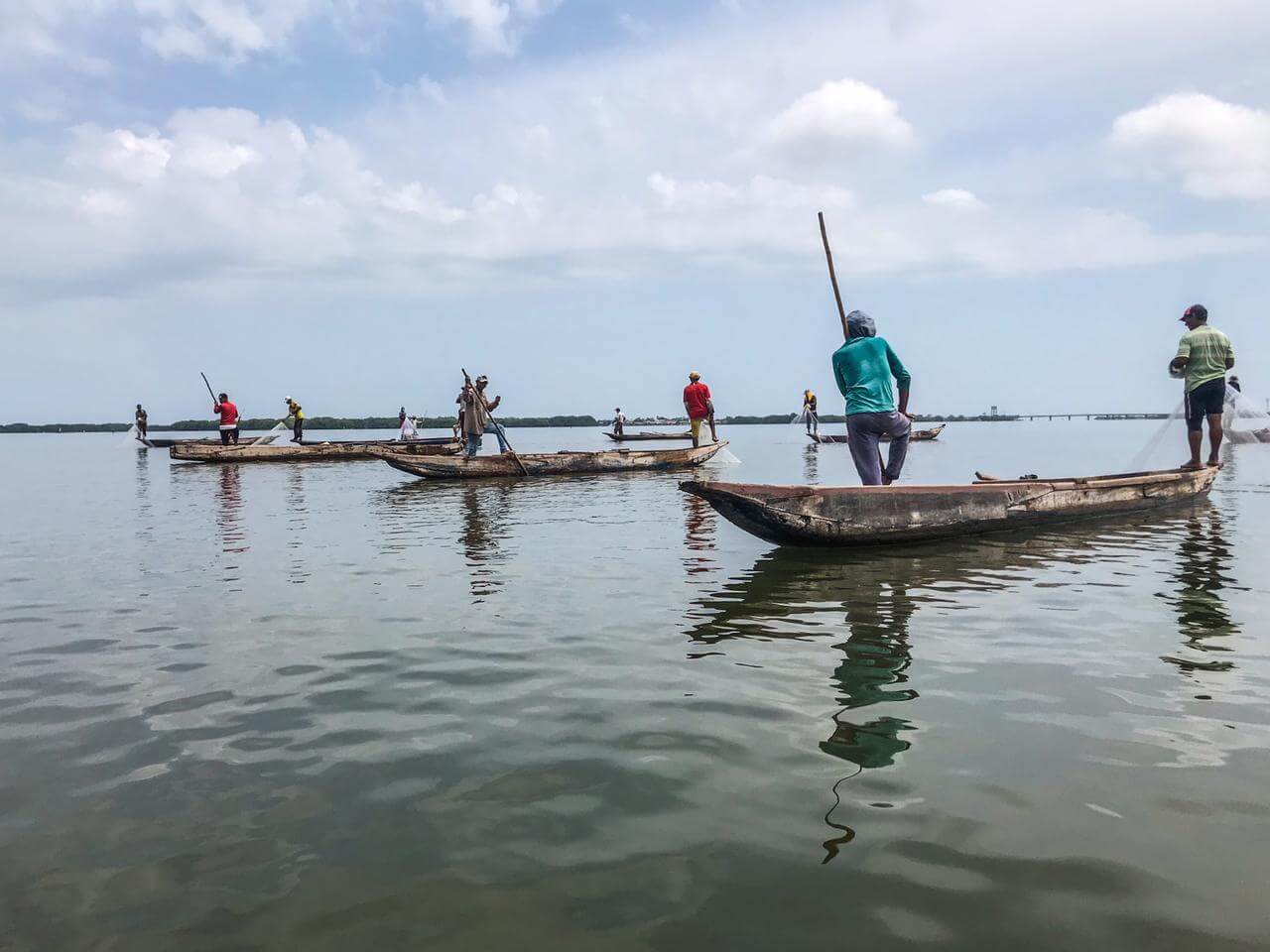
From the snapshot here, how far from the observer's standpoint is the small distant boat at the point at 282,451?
2755 cm

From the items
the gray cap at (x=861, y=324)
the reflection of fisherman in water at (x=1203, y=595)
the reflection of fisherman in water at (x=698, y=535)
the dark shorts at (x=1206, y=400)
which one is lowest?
the reflection of fisherman in water at (x=1203, y=595)

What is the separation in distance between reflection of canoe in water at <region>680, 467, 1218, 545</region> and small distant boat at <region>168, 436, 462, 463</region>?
20.4 metres

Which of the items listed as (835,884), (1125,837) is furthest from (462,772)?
(1125,837)

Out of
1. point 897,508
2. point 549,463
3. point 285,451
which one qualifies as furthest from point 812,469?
point 285,451

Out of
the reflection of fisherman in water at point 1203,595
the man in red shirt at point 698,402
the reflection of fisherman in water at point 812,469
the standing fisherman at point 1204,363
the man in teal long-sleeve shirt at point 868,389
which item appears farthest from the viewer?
the man in red shirt at point 698,402

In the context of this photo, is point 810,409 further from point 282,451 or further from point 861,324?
point 861,324

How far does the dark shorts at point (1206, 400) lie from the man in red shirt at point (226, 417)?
26879mm

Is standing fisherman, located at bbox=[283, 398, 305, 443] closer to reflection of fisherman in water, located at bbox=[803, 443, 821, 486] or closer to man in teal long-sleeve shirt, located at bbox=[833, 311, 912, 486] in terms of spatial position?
reflection of fisherman in water, located at bbox=[803, 443, 821, 486]

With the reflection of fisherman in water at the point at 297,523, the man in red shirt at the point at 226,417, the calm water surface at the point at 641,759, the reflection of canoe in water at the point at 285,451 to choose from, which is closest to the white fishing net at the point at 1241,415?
the calm water surface at the point at 641,759

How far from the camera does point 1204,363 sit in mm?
11789

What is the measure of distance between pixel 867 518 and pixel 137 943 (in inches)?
286

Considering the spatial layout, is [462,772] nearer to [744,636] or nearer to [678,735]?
[678,735]

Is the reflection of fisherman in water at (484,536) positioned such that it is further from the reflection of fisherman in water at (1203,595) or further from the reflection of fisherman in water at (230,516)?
the reflection of fisherman in water at (1203,595)

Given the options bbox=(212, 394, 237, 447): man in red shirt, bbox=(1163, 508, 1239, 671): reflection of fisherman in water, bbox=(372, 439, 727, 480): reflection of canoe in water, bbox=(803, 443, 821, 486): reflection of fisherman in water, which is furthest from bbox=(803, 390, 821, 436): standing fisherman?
bbox=(1163, 508, 1239, 671): reflection of fisherman in water
